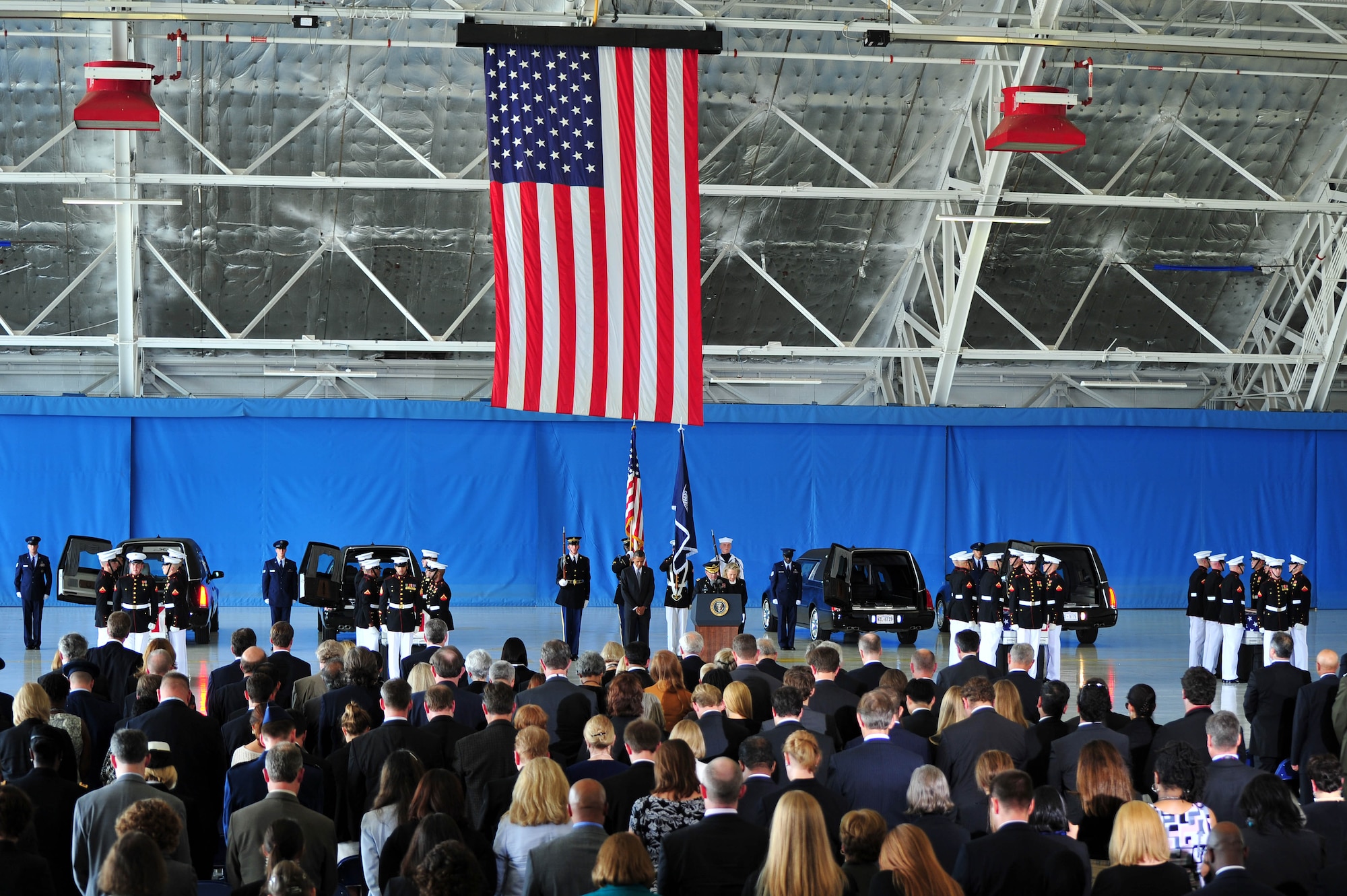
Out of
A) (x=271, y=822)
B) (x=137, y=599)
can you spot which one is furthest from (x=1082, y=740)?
(x=137, y=599)

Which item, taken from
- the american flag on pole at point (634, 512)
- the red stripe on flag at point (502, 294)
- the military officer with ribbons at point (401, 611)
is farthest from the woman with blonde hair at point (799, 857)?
the american flag on pole at point (634, 512)

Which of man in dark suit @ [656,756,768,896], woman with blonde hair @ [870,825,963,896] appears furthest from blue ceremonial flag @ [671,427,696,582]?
woman with blonde hair @ [870,825,963,896]

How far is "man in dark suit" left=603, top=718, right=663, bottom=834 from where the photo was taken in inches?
251

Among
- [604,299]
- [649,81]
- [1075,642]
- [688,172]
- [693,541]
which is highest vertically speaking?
[649,81]

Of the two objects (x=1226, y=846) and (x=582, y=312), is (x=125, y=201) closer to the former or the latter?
(x=582, y=312)

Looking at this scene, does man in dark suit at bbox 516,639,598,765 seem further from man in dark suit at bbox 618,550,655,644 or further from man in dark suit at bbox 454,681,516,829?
man in dark suit at bbox 618,550,655,644

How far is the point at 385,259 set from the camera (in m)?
23.8

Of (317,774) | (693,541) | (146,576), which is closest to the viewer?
(317,774)

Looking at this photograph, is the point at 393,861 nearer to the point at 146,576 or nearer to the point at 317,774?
the point at 317,774

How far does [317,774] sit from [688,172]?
8.60 metres

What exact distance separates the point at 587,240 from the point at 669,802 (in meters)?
8.79

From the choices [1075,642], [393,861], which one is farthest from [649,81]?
[1075,642]

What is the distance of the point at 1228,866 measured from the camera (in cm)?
499

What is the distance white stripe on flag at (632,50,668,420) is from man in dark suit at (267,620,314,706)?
15.9 ft
